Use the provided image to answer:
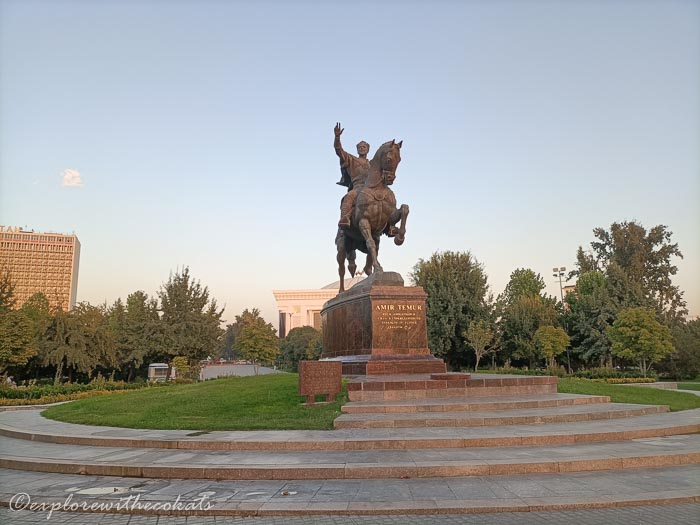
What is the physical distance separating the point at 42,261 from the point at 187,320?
422ft

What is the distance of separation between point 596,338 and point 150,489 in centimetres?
4458

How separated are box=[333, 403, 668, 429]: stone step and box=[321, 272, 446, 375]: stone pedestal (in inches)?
150

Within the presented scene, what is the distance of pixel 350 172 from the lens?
1750 centimetres

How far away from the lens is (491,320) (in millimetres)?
40375

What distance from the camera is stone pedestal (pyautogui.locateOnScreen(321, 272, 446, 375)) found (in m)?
13.8

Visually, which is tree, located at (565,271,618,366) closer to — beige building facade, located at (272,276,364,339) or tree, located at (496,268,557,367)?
tree, located at (496,268,557,367)

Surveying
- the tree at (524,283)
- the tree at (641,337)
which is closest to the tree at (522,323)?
the tree at (641,337)

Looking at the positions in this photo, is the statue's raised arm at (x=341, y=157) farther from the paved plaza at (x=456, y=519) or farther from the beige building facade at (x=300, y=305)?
the beige building facade at (x=300, y=305)

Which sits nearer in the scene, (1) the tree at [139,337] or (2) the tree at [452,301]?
(1) the tree at [139,337]

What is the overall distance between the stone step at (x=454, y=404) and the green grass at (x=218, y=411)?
1.93 ft

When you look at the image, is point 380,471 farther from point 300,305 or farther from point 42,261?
point 42,261

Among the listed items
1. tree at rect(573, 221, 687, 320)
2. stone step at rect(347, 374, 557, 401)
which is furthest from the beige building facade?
stone step at rect(347, 374, 557, 401)

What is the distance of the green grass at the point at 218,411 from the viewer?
9422mm

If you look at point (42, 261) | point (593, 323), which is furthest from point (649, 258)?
point (42, 261)
